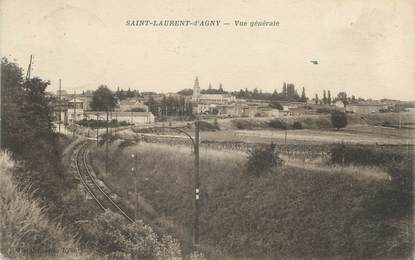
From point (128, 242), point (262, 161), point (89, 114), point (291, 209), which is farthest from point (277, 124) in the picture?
point (128, 242)

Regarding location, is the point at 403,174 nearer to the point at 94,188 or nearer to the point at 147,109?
the point at 94,188

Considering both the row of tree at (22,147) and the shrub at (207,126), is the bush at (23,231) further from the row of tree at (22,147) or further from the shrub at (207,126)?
the shrub at (207,126)

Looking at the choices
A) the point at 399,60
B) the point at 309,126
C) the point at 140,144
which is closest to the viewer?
the point at 399,60

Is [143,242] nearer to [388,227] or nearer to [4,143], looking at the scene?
[4,143]

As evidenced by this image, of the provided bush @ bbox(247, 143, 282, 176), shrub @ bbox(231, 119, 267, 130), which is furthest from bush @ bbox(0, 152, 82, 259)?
shrub @ bbox(231, 119, 267, 130)

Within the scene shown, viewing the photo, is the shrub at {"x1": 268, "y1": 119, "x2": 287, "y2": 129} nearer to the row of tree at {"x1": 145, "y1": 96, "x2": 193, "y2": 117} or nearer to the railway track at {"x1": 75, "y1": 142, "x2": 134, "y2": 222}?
the row of tree at {"x1": 145, "y1": 96, "x2": 193, "y2": 117}

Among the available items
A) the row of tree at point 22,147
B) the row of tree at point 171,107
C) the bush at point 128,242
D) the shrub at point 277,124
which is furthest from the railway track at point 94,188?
the row of tree at point 171,107

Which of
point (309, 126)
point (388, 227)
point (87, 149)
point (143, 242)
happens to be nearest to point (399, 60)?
point (388, 227)
